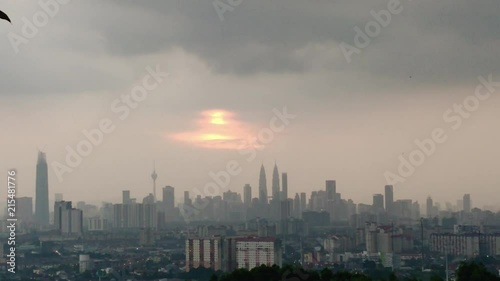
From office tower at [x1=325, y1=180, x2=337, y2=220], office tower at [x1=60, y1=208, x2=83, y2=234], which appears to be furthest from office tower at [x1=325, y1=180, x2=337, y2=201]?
office tower at [x1=60, y1=208, x2=83, y2=234]

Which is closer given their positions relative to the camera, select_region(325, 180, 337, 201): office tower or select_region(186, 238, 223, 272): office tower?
select_region(186, 238, 223, 272): office tower

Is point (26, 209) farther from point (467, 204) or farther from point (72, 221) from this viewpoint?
point (467, 204)

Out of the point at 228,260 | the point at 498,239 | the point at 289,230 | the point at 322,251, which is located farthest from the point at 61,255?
the point at 498,239

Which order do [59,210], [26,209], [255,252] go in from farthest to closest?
[59,210] < [26,209] < [255,252]

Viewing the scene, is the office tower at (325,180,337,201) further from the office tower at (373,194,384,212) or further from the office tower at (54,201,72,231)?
the office tower at (54,201,72,231)

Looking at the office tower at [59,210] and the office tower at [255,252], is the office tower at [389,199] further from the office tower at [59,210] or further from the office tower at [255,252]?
the office tower at [59,210]

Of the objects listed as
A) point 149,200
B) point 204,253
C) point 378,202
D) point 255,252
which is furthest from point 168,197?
point 255,252
